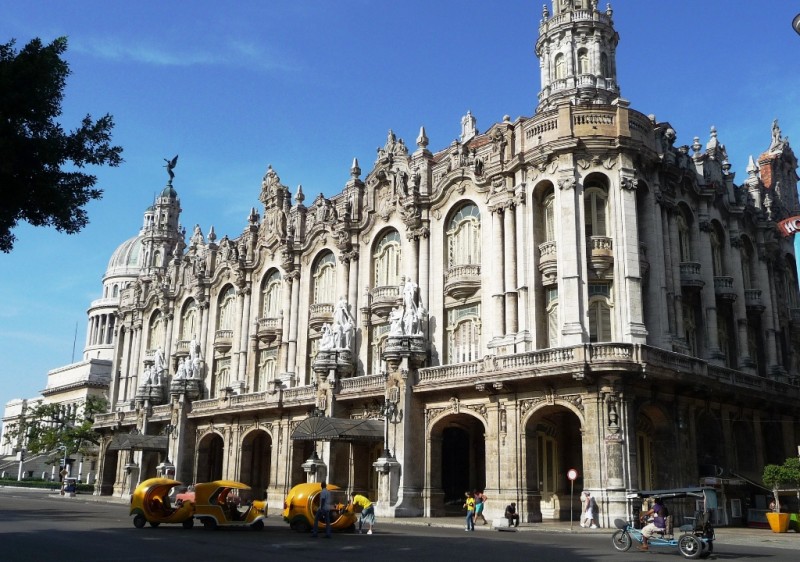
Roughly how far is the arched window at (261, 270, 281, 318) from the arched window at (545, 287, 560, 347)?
2200 centimetres

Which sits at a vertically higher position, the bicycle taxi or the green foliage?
the green foliage

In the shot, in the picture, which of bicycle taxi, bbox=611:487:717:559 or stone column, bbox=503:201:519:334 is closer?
bicycle taxi, bbox=611:487:717:559

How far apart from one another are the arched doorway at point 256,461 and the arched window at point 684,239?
2684cm

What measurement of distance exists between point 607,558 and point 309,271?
34064 mm

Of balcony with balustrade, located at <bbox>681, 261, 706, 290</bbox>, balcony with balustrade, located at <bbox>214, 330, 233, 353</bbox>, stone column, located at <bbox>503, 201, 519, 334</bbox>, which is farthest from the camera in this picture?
balcony with balustrade, located at <bbox>214, 330, 233, 353</bbox>

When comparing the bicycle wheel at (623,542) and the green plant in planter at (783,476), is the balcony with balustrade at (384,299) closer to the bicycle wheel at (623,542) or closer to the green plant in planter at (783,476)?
the green plant in planter at (783,476)

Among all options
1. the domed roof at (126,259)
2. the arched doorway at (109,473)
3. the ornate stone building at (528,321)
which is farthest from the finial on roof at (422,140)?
the domed roof at (126,259)

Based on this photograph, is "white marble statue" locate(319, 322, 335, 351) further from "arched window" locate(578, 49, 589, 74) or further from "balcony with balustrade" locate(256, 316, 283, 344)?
"arched window" locate(578, 49, 589, 74)

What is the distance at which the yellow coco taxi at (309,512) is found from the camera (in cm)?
2531

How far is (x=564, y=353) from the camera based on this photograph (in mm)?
31938

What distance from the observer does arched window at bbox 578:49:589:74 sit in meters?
43.0

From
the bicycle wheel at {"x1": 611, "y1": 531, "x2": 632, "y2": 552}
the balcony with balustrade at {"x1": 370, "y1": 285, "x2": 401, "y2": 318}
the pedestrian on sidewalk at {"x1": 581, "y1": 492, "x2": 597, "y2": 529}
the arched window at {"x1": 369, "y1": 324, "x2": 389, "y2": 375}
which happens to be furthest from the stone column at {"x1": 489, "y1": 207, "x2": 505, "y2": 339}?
the bicycle wheel at {"x1": 611, "y1": 531, "x2": 632, "y2": 552}

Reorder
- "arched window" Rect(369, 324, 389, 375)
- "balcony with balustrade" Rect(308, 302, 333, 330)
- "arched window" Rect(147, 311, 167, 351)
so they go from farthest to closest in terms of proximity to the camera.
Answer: "arched window" Rect(147, 311, 167, 351), "balcony with balustrade" Rect(308, 302, 333, 330), "arched window" Rect(369, 324, 389, 375)

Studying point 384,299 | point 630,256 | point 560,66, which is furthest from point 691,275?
point 384,299
